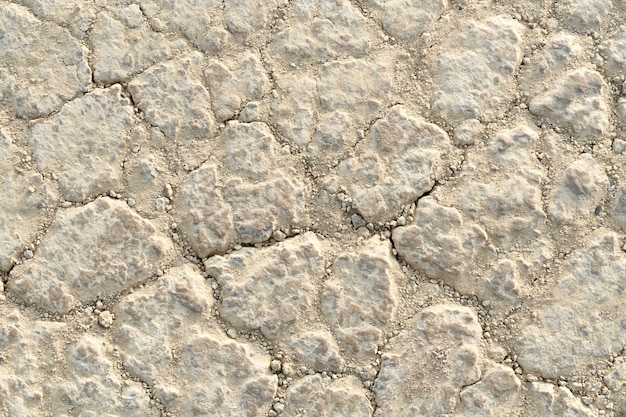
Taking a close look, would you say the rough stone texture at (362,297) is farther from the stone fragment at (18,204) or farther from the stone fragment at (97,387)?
the stone fragment at (18,204)

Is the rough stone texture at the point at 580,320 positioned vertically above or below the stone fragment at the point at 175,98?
below

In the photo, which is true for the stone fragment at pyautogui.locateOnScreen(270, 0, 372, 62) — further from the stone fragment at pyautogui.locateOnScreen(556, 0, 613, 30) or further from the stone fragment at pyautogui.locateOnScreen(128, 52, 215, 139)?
the stone fragment at pyautogui.locateOnScreen(556, 0, 613, 30)

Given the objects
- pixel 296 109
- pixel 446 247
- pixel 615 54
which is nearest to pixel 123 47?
pixel 296 109

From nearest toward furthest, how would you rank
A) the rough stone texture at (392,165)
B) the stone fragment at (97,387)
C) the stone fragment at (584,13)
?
the stone fragment at (97,387) < the rough stone texture at (392,165) < the stone fragment at (584,13)

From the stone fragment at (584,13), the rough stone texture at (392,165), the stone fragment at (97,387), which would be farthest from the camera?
the stone fragment at (584,13)

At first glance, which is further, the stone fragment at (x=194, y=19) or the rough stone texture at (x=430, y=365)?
the stone fragment at (x=194, y=19)

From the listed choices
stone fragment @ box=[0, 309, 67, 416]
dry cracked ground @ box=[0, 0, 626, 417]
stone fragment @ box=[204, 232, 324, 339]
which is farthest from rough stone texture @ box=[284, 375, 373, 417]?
stone fragment @ box=[0, 309, 67, 416]

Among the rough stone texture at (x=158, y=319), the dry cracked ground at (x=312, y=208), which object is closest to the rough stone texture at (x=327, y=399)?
the dry cracked ground at (x=312, y=208)

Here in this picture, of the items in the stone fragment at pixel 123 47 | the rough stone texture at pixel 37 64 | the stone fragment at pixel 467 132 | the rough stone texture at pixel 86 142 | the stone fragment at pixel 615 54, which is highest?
the stone fragment at pixel 615 54
